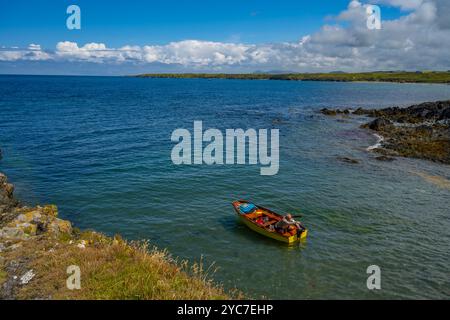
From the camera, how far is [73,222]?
25266 millimetres

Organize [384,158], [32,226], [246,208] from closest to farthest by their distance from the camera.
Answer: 1. [32,226]
2. [246,208]
3. [384,158]

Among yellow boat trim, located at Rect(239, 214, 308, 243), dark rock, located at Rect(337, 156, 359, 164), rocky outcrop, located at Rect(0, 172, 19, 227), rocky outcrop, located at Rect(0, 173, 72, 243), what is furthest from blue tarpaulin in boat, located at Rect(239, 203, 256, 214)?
dark rock, located at Rect(337, 156, 359, 164)

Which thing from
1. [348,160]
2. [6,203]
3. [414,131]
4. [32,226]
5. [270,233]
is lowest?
[270,233]

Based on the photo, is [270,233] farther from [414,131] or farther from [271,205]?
[414,131]

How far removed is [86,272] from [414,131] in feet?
193

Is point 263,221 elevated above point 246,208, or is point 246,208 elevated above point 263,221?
point 246,208

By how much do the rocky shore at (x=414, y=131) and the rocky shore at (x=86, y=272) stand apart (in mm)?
36551

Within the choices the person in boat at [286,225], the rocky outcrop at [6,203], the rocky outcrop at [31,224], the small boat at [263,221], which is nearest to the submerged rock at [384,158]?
the small boat at [263,221]

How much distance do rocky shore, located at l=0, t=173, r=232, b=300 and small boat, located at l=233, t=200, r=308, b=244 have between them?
8813 millimetres

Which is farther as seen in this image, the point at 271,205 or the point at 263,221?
the point at 271,205

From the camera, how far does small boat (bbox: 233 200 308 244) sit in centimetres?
2278

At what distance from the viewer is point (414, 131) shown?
58438 mm

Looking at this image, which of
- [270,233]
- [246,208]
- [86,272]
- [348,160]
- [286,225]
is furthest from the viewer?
[348,160]

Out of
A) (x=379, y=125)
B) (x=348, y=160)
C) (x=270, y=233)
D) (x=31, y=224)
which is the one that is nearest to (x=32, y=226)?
(x=31, y=224)
